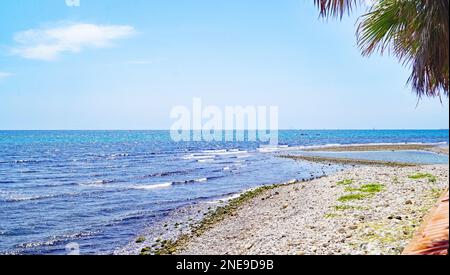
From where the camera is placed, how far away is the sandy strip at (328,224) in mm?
7094

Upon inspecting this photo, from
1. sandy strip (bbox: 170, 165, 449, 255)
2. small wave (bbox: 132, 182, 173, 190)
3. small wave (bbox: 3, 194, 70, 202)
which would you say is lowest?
small wave (bbox: 3, 194, 70, 202)

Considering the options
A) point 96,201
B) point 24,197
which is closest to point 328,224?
point 96,201

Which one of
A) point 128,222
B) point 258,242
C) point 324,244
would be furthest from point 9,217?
point 324,244

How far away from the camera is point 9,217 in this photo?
1761cm

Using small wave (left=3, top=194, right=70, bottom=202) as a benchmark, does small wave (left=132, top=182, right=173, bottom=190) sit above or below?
above

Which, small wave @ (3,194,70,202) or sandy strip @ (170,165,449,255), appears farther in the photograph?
small wave @ (3,194,70,202)

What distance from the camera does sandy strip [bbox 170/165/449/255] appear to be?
709cm

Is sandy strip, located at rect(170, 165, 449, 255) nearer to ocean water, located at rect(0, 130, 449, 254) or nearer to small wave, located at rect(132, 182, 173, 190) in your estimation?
ocean water, located at rect(0, 130, 449, 254)

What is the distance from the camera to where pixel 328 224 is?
9453mm

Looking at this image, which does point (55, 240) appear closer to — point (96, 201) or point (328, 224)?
point (96, 201)

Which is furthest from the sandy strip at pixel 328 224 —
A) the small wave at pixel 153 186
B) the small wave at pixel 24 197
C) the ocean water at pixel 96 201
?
the small wave at pixel 24 197

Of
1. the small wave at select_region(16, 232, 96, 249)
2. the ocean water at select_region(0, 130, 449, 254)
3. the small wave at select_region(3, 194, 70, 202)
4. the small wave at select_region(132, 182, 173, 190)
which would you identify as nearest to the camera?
the small wave at select_region(16, 232, 96, 249)

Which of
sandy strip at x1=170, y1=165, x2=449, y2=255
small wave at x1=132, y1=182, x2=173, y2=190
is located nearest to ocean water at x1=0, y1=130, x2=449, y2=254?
small wave at x1=132, y1=182, x2=173, y2=190
